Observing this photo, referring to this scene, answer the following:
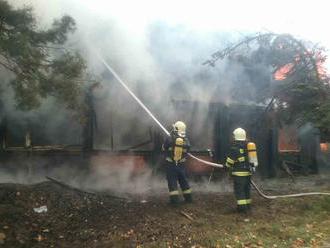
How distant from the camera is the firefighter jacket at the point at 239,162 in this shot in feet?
28.1

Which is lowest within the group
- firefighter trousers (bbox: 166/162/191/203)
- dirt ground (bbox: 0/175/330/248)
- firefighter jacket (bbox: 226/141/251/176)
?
dirt ground (bbox: 0/175/330/248)

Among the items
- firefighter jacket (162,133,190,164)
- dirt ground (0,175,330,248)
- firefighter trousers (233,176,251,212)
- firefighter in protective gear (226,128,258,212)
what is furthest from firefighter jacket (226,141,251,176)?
firefighter jacket (162,133,190,164)

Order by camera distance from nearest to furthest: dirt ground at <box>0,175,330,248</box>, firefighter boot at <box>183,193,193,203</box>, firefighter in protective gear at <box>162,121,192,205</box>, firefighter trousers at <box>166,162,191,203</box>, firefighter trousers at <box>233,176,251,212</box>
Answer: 1. dirt ground at <box>0,175,330,248</box>
2. firefighter trousers at <box>233,176,251,212</box>
3. firefighter trousers at <box>166,162,191,203</box>
4. firefighter in protective gear at <box>162,121,192,205</box>
5. firefighter boot at <box>183,193,193,203</box>

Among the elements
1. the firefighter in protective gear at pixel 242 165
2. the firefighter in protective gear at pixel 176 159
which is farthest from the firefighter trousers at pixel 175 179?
the firefighter in protective gear at pixel 242 165

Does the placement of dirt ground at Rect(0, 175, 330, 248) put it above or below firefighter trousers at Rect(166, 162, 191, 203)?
below

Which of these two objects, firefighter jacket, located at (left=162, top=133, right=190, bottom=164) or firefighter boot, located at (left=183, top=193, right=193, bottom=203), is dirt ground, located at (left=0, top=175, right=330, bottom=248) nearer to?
firefighter boot, located at (left=183, top=193, right=193, bottom=203)

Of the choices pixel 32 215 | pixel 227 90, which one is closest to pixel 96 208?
pixel 32 215

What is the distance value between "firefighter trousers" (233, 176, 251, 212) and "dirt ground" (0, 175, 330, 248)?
7.5 inches

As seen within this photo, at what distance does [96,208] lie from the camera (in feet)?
26.3

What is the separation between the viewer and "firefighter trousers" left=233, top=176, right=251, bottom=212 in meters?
8.40

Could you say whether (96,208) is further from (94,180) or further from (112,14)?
(112,14)

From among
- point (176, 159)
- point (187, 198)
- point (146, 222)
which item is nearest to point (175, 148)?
point (176, 159)

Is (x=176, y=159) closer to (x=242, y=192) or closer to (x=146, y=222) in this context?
(x=242, y=192)

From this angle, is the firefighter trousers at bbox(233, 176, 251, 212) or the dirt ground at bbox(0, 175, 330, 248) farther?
the firefighter trousers at bbox(233, 176, 251, 212)
